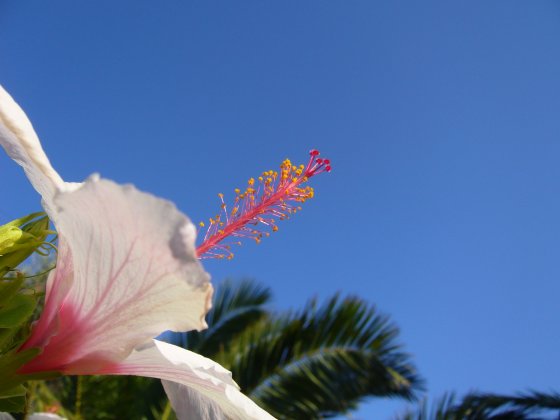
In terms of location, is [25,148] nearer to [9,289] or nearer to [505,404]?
[9,289]

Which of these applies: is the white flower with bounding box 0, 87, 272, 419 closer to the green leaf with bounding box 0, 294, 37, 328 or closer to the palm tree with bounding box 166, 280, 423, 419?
the green leaf with bounding box 0, 294, 37, 328

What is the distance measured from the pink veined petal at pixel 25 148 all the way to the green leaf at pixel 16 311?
15cm

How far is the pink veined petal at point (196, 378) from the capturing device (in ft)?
2.97

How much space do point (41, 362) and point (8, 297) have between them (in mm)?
113

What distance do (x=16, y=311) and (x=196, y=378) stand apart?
0.30 meters

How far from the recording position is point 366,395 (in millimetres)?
6215

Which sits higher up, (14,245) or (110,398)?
(110,398)

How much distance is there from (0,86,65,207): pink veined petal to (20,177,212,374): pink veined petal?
61mm

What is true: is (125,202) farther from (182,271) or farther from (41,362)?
(41,362)

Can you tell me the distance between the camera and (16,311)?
2.82ft

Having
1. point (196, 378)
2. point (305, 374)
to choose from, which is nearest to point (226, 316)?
point (305, 374)

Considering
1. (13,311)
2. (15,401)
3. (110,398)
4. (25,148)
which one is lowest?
(15,401)

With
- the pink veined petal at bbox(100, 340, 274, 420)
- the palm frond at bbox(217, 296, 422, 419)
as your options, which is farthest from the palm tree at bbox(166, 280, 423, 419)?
the pink veined petal at bbox(100, 340, 274, 420)

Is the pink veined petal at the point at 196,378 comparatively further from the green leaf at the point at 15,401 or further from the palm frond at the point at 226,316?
the palm frond at the point at 226,316
